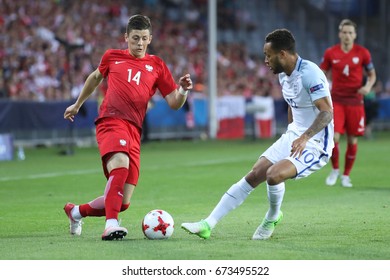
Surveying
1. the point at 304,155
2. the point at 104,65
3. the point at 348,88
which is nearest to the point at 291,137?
the point at 304,155

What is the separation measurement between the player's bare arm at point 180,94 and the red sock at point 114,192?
103 cm

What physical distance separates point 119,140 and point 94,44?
72.9 feet

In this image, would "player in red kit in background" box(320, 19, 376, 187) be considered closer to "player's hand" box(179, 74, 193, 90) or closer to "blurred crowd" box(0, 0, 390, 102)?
"player's hand" box(179, 74, 193, 90)

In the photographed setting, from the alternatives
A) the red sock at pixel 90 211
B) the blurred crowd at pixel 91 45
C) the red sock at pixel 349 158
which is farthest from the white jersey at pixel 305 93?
the blurred crowd at pixel 91 45

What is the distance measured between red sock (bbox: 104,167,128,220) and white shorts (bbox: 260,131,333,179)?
4.81ft

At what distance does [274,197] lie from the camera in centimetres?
994

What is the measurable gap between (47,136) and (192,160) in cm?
625

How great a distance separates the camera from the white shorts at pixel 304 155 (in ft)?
32.1

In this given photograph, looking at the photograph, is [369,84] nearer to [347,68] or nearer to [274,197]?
[347,68]

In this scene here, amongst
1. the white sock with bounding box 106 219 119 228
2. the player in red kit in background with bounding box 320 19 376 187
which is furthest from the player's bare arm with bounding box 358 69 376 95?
the white sock with bounding box 106 219 119 228

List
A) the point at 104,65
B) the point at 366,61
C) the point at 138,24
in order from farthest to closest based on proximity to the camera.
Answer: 1. the point at 366,61
2. the point at 104,65
3. the point at 138,24

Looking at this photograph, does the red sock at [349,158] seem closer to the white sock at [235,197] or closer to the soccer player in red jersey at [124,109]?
the soccer player in red jersey at [124,109]
